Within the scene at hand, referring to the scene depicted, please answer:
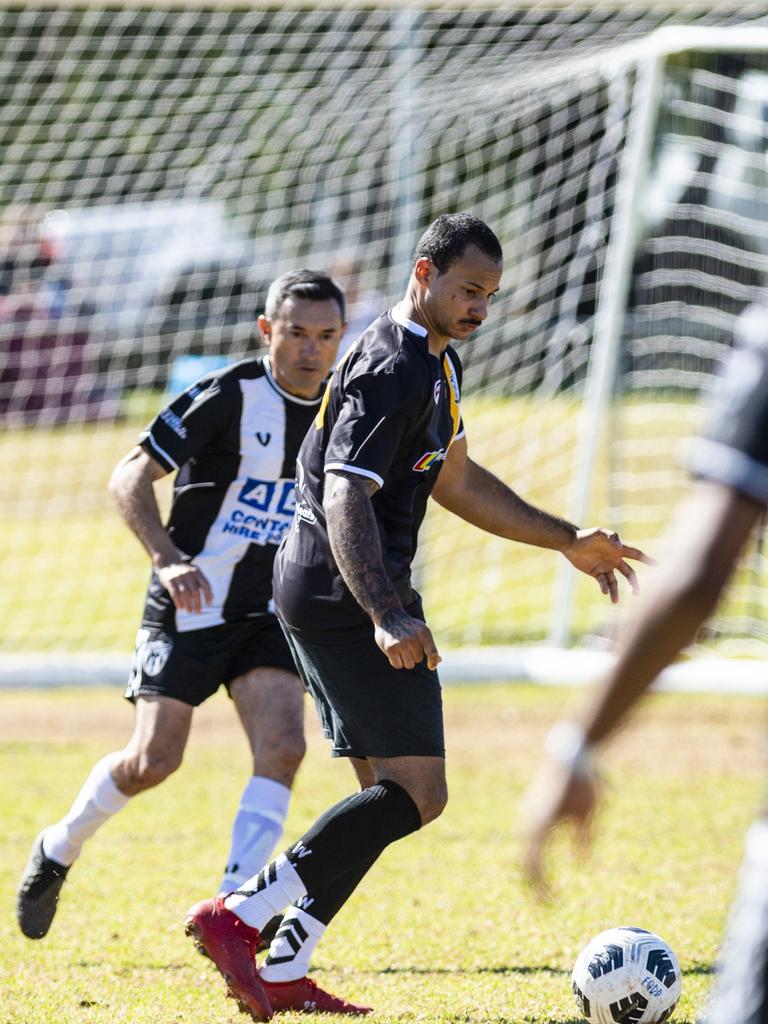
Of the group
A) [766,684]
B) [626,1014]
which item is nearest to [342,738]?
[626,1014]

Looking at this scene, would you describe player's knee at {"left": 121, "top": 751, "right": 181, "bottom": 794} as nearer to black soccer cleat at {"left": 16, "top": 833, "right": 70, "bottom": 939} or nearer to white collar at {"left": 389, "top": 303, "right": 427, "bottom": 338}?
black soccer cleat at {"left": 16, "top": 833, "right": 70, "bottom": 939}

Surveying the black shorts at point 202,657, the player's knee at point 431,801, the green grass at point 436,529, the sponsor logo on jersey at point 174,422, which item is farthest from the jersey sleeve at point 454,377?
the green grass at point 436,529

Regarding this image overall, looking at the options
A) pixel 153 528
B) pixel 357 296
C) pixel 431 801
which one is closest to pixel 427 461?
pixel 431 801

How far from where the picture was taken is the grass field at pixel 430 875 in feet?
14.9

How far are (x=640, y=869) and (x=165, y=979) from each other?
2266 mm

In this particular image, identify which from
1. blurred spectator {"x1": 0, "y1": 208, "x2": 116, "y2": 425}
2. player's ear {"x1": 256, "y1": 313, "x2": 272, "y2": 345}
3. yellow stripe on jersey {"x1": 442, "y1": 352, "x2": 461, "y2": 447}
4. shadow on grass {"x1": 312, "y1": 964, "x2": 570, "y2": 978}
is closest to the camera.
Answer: yellow stripe on jersey {"x1": 442, "y1": 352, "x2": 461, "y2": 447}

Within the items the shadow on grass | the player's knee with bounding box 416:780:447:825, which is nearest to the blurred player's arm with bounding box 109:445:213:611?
the player's knee with bounding box 416:780:447:825

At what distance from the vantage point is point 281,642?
5.16 meters

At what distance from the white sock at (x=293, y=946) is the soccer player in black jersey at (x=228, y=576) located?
0.68 m

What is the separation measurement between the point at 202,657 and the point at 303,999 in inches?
52.3

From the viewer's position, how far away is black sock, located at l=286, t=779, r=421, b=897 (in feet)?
12.9

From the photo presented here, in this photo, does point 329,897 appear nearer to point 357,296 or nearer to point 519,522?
point 519,522

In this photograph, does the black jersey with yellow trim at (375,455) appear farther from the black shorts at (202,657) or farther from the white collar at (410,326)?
the black shorts at (202,657)

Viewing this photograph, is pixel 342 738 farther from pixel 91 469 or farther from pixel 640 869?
pixel 91 469
